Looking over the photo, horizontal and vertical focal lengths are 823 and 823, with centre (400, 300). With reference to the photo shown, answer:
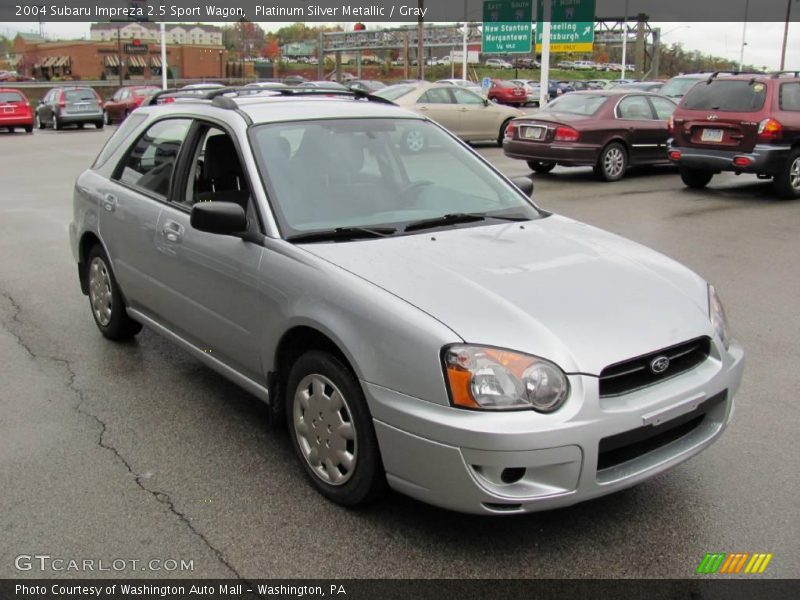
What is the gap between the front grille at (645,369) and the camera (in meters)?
3.05

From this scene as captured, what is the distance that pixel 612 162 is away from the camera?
47.6ft

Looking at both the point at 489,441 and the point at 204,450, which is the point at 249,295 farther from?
the point at 489,441

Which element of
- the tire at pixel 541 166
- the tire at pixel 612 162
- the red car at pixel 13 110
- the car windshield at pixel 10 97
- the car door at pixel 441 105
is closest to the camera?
the tire at pixel 612 162

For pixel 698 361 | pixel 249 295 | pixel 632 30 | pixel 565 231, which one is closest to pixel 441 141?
pixel 565 231

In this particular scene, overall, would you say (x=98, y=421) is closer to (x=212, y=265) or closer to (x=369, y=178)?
(x=212, y=265)

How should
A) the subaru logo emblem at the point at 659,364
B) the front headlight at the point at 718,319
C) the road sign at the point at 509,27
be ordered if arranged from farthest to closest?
1. the road sign at the point at 509,27
2. the front headlight at the point at 718,319
3. the subaru logo emblem at the point at 659,364

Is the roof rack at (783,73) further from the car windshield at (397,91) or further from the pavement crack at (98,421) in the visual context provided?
the pavement crack at (98,421)

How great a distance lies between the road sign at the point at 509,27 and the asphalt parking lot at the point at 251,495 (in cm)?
2784

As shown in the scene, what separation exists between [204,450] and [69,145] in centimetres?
2171

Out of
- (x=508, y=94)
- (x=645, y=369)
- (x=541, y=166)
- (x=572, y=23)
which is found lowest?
(x=541, y=166)

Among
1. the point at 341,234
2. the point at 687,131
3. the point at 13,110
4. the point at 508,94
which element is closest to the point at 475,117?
the point at 687,131

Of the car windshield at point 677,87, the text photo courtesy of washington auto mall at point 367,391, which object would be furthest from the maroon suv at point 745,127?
the car windshield at point 677,87

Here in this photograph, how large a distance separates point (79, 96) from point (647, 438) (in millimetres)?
31849

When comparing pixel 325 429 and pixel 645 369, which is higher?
pixel 645 369
